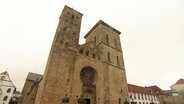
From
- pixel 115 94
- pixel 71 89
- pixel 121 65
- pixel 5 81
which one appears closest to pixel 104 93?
pixel 115 94

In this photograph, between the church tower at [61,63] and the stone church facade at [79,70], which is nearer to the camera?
the church tower at [61,63]

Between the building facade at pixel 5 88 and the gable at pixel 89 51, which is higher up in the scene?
the gable at pixel 89 51

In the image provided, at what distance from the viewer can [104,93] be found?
18.0 metres

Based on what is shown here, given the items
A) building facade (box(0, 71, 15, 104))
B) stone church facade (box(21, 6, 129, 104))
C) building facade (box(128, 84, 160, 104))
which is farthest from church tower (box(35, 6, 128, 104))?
building facade (box(0, 71, 15, 104))

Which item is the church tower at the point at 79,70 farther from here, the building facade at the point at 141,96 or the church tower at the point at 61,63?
the building facade at the point at 141,96

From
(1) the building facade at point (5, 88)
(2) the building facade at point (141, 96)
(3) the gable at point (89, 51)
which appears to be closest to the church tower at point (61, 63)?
(3) the gable at point (89, 51)

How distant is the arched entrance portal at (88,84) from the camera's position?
57.8 feet

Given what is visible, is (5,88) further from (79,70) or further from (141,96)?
(141,96)

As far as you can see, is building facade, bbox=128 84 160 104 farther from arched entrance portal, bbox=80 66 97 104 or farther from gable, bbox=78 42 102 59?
arched entrance portal, bbox=80 66 97 104

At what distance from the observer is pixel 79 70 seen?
1758 centimetres

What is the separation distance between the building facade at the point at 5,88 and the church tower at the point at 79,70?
28508 millimetres

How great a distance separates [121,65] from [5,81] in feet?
123

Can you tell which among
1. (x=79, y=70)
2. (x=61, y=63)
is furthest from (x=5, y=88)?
(x=79, y=70)

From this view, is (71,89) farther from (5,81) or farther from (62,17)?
(5,81)
